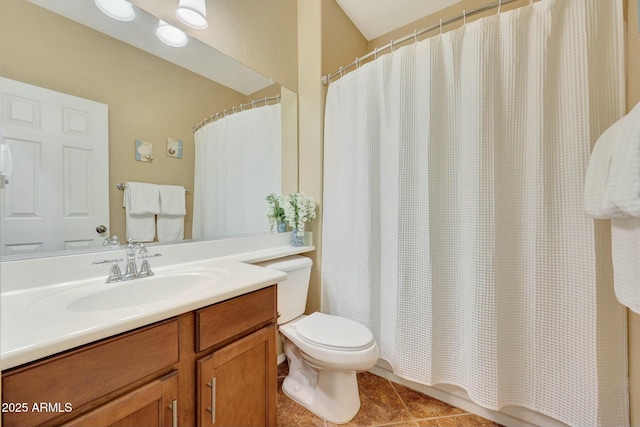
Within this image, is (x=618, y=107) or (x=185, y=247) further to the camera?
(x=185, y=247)

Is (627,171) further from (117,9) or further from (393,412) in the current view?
(117,9)

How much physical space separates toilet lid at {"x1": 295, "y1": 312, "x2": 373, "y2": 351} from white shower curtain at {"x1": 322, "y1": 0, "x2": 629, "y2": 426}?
0.67 ft

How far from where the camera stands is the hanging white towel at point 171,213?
3.86 feet

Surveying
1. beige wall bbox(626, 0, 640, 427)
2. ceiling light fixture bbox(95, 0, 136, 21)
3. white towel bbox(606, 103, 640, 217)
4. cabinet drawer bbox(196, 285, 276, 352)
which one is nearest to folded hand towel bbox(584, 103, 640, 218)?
white towel bbox(606, 103, 640, 217)

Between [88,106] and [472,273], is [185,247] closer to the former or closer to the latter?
[88,106]

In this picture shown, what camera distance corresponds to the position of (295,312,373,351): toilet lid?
1166 millimetres

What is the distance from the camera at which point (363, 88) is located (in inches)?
59.1

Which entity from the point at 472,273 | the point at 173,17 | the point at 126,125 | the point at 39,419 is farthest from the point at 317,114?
the point at 39,419

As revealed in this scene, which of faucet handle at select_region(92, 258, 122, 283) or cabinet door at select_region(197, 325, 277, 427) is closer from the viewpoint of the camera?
cabinet door at select_region(197, 325, 277, 427)

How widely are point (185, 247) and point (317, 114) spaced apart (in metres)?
1.19

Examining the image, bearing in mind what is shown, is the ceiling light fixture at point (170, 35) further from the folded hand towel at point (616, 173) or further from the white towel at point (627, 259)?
the white towel at point (627, 259)

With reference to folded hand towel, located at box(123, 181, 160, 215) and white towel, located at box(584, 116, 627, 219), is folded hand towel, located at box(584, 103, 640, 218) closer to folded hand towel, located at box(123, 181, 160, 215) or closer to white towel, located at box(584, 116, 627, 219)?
white towel, located at box(584, 116, 627, 219)

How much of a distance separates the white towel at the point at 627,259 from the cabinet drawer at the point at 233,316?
116cm

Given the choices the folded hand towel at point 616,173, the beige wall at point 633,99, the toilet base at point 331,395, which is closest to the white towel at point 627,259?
the folded hand towel at point 616,173
